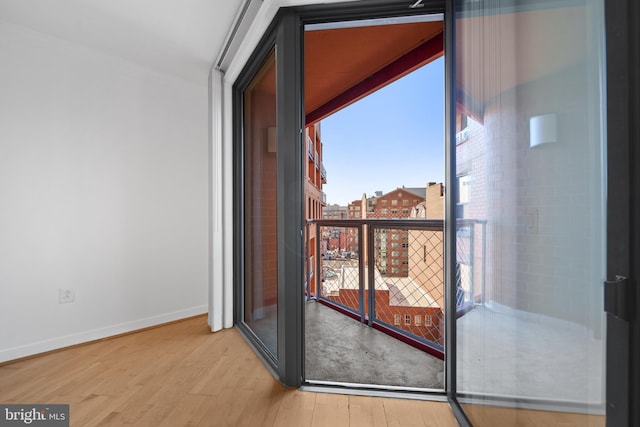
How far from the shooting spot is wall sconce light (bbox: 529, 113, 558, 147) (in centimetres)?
77

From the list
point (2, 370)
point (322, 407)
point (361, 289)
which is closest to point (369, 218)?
point (361, 289)

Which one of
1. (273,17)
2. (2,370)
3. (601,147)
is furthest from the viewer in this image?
(2,370)

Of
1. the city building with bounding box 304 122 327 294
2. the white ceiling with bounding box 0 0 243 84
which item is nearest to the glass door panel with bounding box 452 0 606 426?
the city building with bounding box 304 122 327 294

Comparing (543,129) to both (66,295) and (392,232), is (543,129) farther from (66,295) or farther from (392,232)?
(66,295)

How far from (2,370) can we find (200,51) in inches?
103

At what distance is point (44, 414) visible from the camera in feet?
4.62

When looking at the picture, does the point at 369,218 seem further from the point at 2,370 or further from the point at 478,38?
the point at 2,370

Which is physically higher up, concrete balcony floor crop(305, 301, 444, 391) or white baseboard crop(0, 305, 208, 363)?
white baseboard crop(0, 305, 208, 363)

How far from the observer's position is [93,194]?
2.23 meters

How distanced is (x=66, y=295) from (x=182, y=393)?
137cm

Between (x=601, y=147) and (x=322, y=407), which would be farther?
(x=322, y=407)

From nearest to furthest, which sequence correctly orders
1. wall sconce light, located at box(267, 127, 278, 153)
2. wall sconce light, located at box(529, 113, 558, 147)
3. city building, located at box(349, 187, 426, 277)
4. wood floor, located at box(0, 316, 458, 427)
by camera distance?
wall sconce light, located at box(529, 113, 558, 147) < wood floor, located at box(0, 316, 458, 427) < wall sconce light, located at box(267, 127, 278, 153) < city building, located at box(349, 187, 426, 277)

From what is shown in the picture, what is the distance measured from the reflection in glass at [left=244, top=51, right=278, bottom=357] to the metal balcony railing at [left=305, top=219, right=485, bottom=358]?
3.44ft

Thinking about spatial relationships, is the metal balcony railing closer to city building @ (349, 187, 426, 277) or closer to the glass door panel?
city building @ (349, 187, 426, 277)
